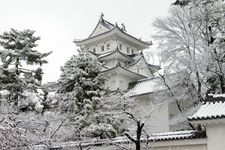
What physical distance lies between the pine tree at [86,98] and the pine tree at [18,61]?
2.34 meters

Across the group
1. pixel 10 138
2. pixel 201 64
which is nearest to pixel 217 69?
pixel 201 64

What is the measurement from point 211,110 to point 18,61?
1498 cm

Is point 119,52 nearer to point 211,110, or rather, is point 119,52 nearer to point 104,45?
point 104,45

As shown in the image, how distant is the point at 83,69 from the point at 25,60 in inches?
177

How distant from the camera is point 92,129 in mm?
19062

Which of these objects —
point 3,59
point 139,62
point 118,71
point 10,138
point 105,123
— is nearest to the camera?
point 10,138

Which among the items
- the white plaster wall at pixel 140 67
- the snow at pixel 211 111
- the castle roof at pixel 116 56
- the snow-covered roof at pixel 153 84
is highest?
the castle roof at pixel 116 56

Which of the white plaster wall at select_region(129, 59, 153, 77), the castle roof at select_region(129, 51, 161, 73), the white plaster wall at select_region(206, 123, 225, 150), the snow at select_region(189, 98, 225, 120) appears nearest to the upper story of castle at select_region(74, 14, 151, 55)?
the castle roof at select_region(129, 51, 161, 73)

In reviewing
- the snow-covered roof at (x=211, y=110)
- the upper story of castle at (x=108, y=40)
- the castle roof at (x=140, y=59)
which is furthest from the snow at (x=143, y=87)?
the snow-covered roof at (x=211, y=110)

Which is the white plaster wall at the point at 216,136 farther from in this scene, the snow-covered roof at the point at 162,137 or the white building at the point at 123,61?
the white building at the point at 123,61

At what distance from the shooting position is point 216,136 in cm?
1273

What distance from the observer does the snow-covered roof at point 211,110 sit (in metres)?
12.5

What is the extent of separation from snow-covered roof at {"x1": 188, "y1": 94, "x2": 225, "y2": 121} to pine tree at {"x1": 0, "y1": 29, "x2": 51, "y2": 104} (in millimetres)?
12834

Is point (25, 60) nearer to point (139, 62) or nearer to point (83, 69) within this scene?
point (83, 69)
